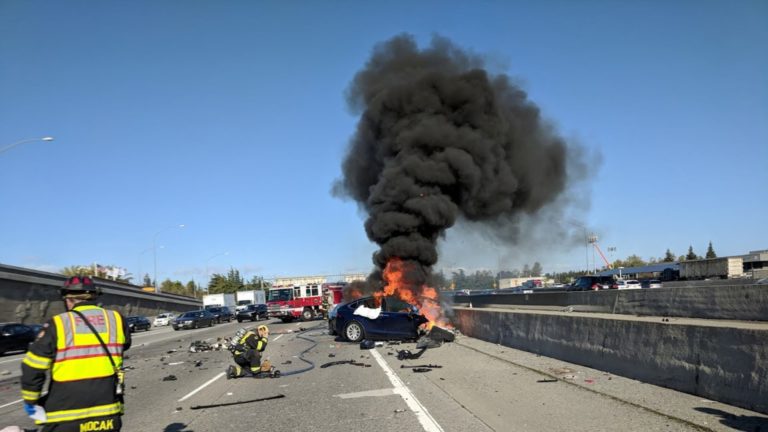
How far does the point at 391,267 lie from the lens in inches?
974

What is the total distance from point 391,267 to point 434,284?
198 cm

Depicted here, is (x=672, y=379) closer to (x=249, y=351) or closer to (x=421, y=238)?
(x=249, y=351)

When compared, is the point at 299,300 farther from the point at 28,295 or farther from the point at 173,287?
the point at 173,287

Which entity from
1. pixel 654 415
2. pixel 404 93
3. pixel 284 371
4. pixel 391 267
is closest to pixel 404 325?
pixel 284 371

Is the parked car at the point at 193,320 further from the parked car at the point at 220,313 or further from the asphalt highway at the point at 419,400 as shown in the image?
the asphalt highway at the point at 419,400

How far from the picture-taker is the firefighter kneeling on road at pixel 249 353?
10.8 metres

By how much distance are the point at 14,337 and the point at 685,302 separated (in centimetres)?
2237

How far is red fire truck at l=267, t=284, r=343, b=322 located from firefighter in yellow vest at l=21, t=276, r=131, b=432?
29.1 m

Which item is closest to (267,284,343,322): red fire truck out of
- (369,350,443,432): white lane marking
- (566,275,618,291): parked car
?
(566,275,618,291): parked car

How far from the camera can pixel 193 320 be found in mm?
34219

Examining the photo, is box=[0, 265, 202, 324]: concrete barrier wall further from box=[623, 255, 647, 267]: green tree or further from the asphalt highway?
box=[623, 255, 647, 267]: green tree

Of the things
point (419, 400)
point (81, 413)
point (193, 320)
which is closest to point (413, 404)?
point (419, 400)

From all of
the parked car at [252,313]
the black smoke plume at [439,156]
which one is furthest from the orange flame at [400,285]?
the parked car at [252,313]

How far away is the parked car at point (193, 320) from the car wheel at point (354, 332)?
2011cm
